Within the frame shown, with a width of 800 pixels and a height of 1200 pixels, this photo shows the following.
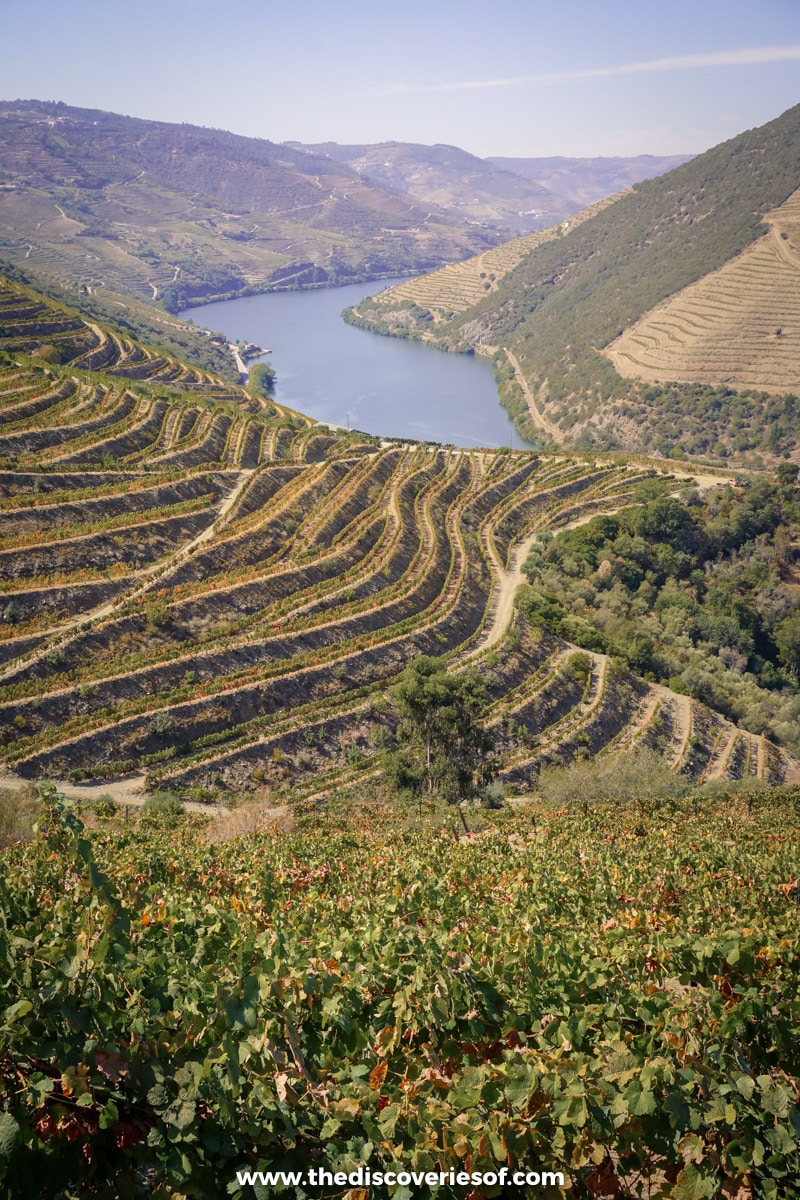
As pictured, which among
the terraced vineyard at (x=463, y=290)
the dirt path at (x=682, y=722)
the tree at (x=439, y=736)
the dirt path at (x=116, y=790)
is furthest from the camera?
the terraced vineyard at (x=463, y=290)

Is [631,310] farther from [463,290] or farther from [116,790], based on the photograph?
[116,790]

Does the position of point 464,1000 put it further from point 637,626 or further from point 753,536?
point 753,536

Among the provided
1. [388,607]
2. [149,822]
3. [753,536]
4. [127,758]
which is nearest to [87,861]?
[149,822]

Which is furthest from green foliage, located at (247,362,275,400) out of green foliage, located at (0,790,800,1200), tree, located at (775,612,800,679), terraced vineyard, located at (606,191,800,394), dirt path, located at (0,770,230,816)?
green foliage, located at (0,790,800,1200)

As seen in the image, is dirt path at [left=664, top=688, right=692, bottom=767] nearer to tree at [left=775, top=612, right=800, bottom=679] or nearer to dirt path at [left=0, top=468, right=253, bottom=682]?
tree at [left=775, top=612, right=800, bottom=679]

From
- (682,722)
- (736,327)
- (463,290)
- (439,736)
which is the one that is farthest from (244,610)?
(463,290)

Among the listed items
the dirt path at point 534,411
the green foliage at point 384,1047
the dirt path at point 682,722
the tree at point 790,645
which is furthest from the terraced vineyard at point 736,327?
the green foliage at point 384,1047

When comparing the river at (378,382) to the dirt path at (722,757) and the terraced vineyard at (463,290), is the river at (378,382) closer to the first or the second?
the terraced vineyard at (463,290)
